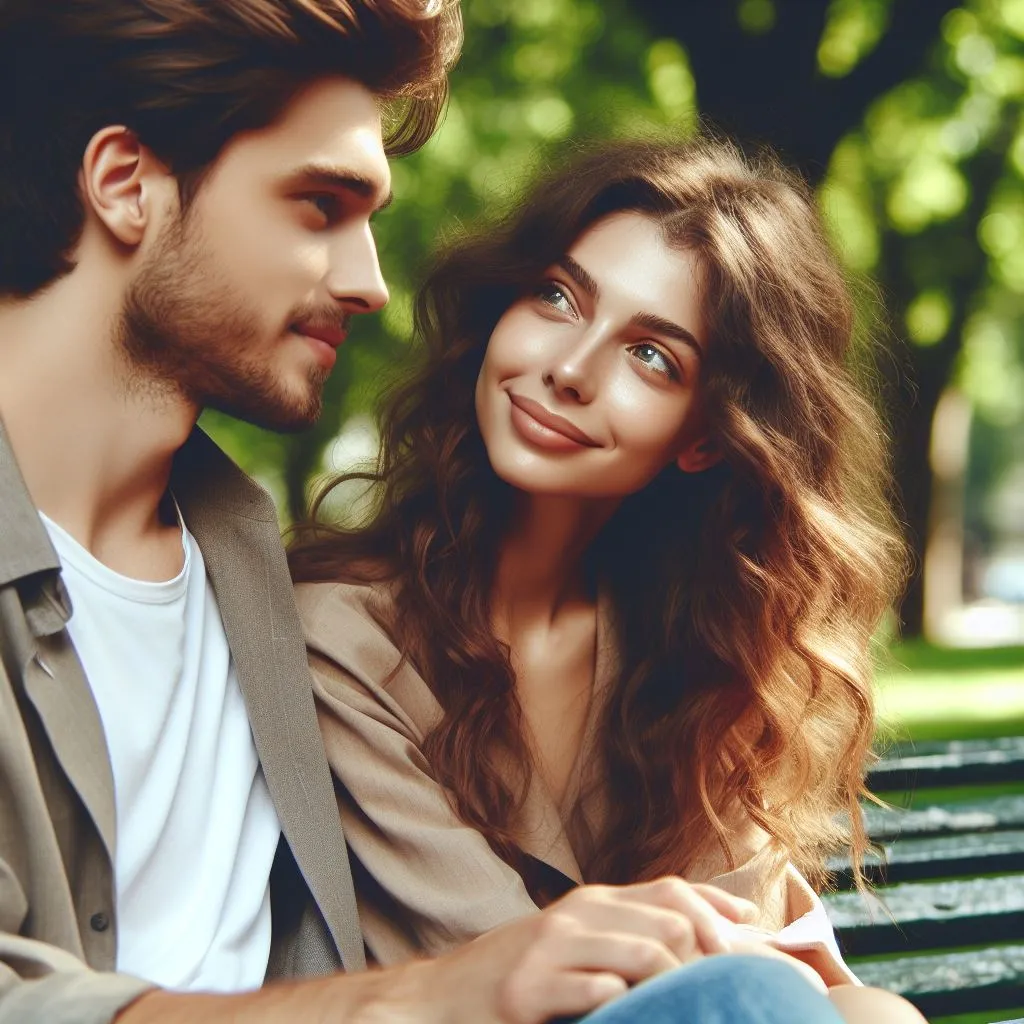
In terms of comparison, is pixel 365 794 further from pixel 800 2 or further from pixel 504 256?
pixel 800 2

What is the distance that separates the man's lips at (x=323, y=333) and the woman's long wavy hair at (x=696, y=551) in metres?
0.57

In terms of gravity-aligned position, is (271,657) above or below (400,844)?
above

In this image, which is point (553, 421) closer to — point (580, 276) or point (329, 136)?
point (580, 276)

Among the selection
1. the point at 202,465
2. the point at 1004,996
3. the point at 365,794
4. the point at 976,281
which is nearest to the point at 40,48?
the point at 202,465

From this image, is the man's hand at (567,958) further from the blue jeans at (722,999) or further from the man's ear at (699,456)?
the man's ear at (699,456)

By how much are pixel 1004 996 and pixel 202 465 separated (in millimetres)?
2325

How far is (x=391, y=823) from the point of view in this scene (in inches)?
106

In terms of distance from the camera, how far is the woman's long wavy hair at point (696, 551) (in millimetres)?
3086

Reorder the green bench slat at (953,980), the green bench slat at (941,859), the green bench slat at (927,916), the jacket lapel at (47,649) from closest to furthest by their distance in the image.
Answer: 1. the jacket lapel at (47,649)
2. the green bench slat at (953,980)
3. the green bench slat at (927,916)
4. the green bench slat at (941,859)

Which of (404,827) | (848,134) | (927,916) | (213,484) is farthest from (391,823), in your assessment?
(848,134)

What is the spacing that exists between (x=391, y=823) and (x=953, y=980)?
5.16 feet

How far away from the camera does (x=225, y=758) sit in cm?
261

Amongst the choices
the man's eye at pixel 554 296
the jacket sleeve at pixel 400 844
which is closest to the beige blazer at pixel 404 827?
the jacket sleeve at pixel 400 844

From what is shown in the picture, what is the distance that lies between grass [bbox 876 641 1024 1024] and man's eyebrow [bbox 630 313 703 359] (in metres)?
3.15
